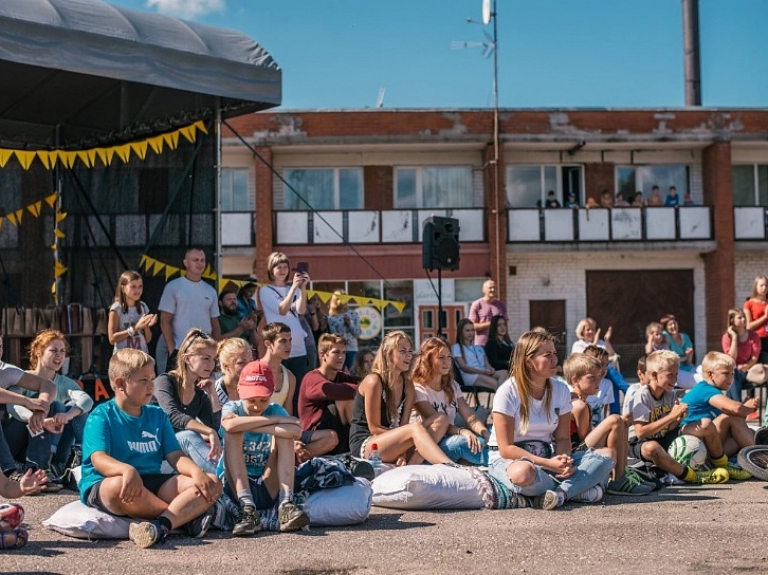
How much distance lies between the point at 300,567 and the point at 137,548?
1019 mm

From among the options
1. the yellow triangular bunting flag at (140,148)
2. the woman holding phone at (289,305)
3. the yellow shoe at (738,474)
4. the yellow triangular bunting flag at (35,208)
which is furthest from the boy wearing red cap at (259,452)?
the yellow triangular bunting flag at (35,208)

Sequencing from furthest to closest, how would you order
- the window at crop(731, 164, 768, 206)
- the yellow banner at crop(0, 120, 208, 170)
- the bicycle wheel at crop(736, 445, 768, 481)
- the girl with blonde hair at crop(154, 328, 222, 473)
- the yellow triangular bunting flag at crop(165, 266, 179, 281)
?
1. the window at crop(731, 164, 768, 206)
2. the yellow banner at crop(0, 120, 208, 170)
3. the yellow triangular bunting flag at crop(165, 266, 179, 281)
4. the bicycle wheel at crop(736, 445, 768, 481)
5. the girl with blonde hair at crop(154, 328, 222, 473)

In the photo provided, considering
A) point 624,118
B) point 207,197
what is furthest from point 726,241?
point 207,197

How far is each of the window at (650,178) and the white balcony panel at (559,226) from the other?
220 centimetres

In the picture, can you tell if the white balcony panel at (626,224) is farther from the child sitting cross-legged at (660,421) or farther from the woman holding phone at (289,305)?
the child sitting cross-legged at (660,421)

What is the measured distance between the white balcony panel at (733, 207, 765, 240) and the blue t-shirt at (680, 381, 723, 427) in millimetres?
22671

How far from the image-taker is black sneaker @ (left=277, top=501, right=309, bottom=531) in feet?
20.0

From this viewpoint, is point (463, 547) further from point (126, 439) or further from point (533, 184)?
point (533, 184)

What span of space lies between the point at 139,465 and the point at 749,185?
1108 inches

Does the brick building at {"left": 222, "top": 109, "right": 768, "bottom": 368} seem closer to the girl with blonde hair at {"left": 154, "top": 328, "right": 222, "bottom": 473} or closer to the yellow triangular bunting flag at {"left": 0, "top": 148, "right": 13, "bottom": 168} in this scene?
the yellow triangular bunting flag at {"left": 0, "top": 148, "right": 13, "bottom": 168}

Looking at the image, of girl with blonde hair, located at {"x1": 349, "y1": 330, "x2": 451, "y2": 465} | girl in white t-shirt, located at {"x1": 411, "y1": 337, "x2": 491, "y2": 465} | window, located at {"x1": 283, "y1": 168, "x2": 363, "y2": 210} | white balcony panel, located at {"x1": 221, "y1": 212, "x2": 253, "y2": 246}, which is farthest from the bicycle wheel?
window, located at {"x1": 283, "y1": 168, "x2": 363, "y2": 210}

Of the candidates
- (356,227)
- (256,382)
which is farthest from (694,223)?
(256,382)

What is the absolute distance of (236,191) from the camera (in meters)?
30.2

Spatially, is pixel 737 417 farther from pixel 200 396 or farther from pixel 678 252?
pixel 678 252
